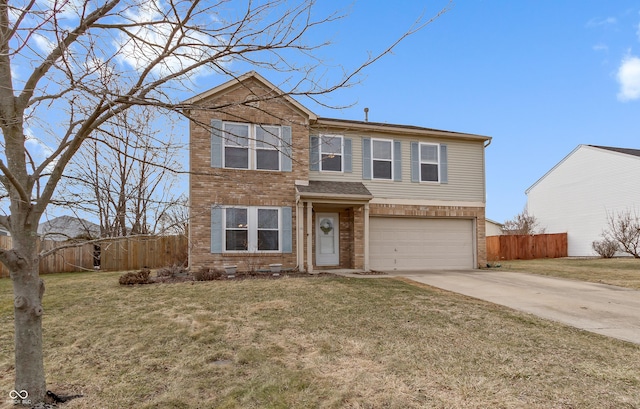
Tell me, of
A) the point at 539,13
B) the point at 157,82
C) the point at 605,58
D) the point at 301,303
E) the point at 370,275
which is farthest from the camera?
the point at 605,58

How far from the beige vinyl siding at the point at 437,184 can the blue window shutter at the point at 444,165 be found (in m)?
0.14

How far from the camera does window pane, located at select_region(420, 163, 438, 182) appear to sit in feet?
47.5

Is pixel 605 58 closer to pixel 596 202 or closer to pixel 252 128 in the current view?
pixel 252 128

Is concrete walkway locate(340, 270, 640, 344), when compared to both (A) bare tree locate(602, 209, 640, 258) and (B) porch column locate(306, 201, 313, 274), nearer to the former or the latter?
(B) porch column locate(306, 201, 313, 274)

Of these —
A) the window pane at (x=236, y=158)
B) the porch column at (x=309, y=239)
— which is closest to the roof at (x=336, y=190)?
the porch column at (x=309, y=239)

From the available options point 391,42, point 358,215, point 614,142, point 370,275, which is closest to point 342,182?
point 358,215

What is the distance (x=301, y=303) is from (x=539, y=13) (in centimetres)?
1000

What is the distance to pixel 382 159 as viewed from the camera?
1410cm

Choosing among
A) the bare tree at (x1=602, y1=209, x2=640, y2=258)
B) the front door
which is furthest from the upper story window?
the bare tree at (x1=602, y1=209, x2=640, y2=258)

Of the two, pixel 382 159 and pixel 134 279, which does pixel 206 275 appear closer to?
pixel 134 279

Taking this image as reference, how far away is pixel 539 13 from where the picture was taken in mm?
10391

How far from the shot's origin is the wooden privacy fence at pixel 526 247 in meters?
24.1

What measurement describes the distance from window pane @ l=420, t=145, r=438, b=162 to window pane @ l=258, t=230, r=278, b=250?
6.35 metres

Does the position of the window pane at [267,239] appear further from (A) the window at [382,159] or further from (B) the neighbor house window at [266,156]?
(A) the window at [382,159]
